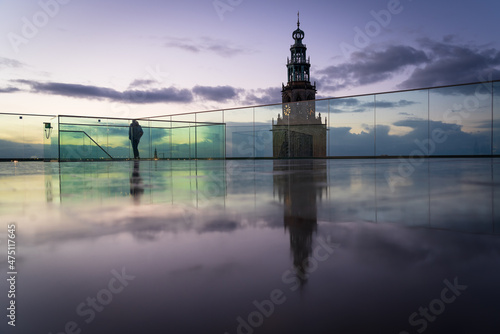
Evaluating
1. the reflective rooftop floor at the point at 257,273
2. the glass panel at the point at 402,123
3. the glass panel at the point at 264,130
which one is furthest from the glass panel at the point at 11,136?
the reflective rooftop floor at the point at 257,273

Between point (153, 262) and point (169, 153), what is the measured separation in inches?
552

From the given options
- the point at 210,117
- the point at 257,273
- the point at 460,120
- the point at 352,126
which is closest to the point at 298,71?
the point at 210,117

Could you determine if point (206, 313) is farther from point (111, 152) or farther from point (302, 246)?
point (111, 152)

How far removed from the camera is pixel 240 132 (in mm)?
12070

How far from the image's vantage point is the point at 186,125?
13680 millimetres

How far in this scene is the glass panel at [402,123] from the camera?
8.36 meters

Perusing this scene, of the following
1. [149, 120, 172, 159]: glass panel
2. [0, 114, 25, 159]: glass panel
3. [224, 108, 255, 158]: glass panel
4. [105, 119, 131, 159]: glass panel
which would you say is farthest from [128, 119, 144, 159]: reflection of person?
[0, 114, 25, 159]: glass panel

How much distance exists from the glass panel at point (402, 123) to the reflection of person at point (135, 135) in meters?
9.99

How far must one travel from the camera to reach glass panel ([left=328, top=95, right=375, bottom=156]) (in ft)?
30.2

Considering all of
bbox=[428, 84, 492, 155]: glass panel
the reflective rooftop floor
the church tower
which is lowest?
the reflective rooftop floor

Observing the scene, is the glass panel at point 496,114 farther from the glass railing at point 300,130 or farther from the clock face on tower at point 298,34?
the clock face on tower at point 298,34

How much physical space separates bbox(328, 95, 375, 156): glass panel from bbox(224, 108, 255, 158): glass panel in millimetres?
3145

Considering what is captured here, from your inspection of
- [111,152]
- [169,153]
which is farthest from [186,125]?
[111,152]

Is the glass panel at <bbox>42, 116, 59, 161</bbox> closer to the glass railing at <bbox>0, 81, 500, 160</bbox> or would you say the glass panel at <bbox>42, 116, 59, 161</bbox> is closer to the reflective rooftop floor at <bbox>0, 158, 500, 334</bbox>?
the glass railing at <bbox>0, 81, 500, 160</bbox>
